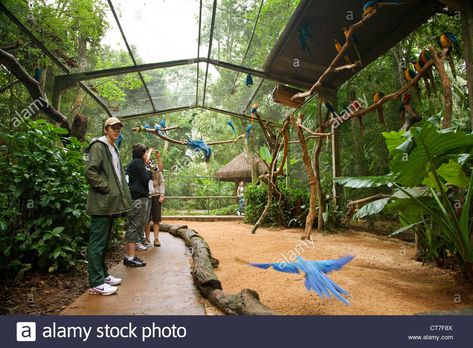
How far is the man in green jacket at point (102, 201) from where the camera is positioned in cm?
256

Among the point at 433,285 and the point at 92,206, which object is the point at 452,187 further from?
the point at 92,206

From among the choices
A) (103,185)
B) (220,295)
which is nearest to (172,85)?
(103,185)

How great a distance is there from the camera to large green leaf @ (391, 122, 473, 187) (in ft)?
8.08

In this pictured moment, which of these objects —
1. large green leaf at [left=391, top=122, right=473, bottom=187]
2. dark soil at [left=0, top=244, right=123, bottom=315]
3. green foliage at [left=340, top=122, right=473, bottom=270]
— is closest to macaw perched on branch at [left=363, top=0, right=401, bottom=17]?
green foliage at [left=340, top=122, right=473, bottom=270]

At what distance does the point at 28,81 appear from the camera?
3852 mm

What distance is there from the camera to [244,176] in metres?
14.3

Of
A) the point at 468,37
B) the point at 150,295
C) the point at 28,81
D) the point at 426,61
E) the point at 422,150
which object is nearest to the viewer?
the point at 150,295

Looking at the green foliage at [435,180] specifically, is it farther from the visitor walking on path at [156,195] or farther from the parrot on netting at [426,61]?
the visitor walking on path at [156,195]

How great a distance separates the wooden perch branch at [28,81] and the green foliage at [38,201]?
85 cm

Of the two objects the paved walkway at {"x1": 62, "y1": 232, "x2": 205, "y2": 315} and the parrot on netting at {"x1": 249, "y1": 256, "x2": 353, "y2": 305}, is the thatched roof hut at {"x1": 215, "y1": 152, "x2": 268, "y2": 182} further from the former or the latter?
the parrot on netting at {"x1": 249, "y1": 256, "x2": 353, "y2": 305}

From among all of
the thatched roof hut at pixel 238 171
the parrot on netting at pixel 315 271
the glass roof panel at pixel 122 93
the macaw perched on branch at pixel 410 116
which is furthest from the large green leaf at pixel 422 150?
the thatched roof hut at pixel 238 171

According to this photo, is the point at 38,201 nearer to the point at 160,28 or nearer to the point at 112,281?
the point at 112,281

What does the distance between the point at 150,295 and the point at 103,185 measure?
3.22 ft

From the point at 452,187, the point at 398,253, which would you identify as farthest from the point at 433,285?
the point at 398,253
